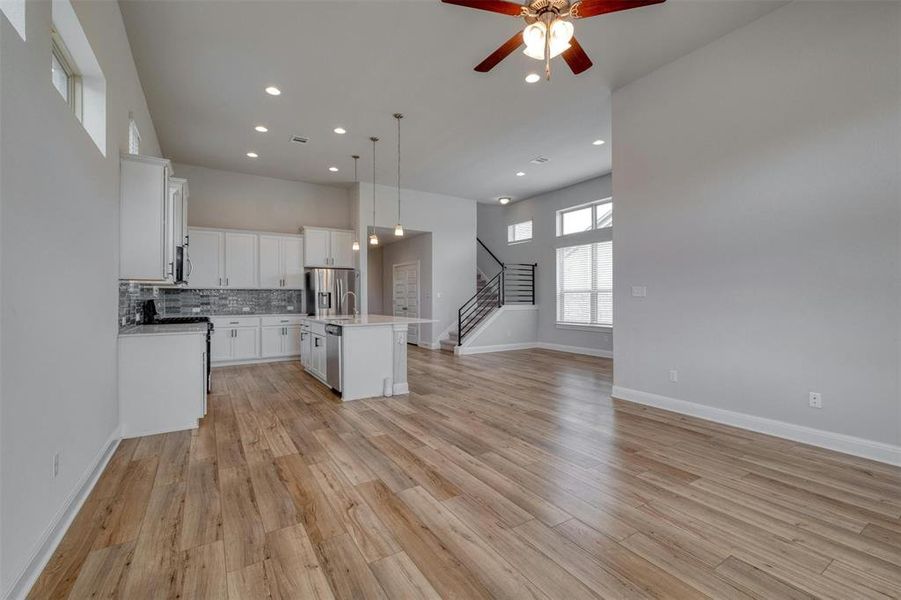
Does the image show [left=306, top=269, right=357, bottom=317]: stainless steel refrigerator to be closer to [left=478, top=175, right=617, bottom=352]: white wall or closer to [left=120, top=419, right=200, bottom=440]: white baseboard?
[left=120, top=419, right=200, bottom=440]: white baseboard

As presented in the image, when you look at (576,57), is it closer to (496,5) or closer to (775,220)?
(496,5)

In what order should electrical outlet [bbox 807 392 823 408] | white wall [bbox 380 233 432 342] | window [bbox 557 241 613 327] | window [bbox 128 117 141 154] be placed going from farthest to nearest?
1. white wall [bbox 380 233 432 342]
2. window [bbox 557 241 613 327]
3. window [bbox 128 117 141 154]
4. electrical outlet [bbox 807 392 823 408]

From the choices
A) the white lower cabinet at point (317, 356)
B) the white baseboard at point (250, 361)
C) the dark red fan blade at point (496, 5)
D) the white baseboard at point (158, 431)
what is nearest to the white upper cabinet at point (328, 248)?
the white baseboard at point (250, 361)

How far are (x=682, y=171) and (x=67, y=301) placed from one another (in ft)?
16.5

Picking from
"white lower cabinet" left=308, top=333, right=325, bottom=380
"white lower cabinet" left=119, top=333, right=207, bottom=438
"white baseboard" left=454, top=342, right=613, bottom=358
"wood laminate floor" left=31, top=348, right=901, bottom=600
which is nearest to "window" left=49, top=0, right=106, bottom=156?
"white lower cabinet" left=119, top=333, right=207, bottom=438

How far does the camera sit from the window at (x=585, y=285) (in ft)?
25.4

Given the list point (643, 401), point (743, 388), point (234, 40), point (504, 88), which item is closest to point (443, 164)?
point (504, 88)

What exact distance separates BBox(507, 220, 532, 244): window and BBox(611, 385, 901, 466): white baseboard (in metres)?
5.88

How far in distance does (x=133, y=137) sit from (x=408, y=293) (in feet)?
20.8

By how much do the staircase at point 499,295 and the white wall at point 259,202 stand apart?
133 inches

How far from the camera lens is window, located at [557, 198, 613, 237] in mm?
7823

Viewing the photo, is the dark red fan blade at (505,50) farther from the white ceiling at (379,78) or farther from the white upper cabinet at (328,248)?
the white upper cabinet at (328,248)

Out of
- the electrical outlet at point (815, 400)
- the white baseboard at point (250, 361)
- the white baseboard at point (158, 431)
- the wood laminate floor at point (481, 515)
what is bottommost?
the wood laminate floor at point (481, 515)

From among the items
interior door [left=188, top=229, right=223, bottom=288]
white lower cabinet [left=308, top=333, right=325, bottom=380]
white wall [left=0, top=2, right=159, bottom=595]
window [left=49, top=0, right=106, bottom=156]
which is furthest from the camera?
interior door [left=188, top=229, right=223, bottom=288]
